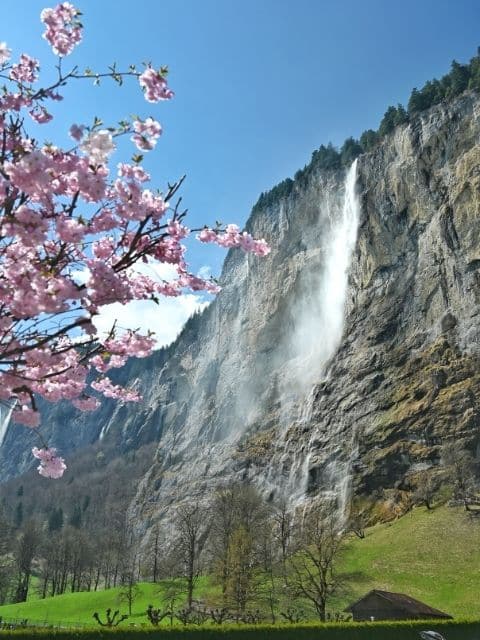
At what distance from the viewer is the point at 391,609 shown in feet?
123


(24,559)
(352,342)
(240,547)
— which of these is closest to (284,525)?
(240,547)

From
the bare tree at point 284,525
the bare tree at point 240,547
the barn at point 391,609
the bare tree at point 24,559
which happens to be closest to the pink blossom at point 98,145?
the barn at point 391,609

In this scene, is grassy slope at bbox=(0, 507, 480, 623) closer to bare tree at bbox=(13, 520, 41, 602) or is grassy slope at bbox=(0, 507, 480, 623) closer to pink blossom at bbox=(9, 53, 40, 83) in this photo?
bare tree at bbox=(13, 520, 41, 602)

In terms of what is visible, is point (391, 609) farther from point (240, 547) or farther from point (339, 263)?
point (339, 263)

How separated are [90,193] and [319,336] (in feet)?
333

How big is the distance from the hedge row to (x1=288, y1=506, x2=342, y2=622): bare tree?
14373 mm

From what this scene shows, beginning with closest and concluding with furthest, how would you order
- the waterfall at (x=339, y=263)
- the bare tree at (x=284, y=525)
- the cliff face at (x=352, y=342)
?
the bare tree at (x=284, y=525) < the cliff face at (x=352, y=342) < the waterfall at (x=339, y=263)

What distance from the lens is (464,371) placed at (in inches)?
2958

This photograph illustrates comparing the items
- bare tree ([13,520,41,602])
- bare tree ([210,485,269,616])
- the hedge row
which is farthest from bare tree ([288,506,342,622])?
bare tree ([13,520,41,602])

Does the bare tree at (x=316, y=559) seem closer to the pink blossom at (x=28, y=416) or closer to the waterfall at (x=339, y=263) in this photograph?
the waterfall at (x=339, y=263)

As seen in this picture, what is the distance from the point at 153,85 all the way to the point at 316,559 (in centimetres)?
5859

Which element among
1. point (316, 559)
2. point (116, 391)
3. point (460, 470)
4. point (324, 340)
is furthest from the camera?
point (324, 340)

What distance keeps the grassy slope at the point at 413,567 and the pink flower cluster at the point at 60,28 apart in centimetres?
4873

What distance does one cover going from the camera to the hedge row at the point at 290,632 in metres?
20.4
